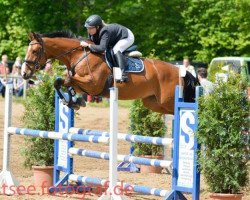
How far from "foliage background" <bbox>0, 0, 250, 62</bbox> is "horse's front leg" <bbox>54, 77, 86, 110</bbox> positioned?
66.3 ft

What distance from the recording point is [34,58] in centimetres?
1034

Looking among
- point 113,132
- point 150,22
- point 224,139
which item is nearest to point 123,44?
point 113,132

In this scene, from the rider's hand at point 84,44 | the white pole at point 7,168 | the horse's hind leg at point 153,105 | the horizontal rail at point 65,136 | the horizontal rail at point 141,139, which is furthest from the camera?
the horse's hind leg at point 153,105

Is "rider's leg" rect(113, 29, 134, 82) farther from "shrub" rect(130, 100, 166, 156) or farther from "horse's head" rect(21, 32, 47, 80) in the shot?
"shrub" rect(130, 100, 166, 156)

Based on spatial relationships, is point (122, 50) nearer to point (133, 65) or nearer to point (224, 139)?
point (133, 65)

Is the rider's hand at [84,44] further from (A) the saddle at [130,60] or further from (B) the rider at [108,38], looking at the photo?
(A) the saddle at [130,60]

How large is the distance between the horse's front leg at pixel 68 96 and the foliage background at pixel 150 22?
20.2 m

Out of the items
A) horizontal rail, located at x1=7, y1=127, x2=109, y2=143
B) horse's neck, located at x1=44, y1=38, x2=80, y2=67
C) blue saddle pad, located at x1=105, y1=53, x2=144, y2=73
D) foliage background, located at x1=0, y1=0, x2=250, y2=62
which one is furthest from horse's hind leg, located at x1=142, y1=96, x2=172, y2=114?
foliage background, located at x1=0, y1=0, x2=250, y2=62

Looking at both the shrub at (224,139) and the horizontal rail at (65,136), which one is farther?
the horizontal rail at (65,136)

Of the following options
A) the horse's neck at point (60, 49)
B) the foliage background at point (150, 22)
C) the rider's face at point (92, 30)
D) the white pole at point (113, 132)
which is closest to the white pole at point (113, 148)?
the white pole at point (113, 132)

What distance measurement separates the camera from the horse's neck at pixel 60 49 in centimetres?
1053

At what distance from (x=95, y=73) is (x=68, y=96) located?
3.13 feet

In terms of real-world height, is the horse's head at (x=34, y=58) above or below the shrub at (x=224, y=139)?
above

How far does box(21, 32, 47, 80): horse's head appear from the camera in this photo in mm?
10305
